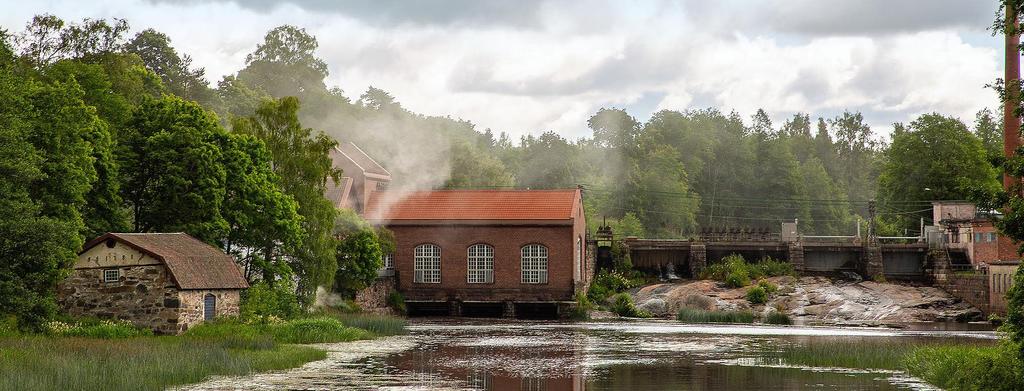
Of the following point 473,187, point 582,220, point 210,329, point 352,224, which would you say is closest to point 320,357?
point 210,329

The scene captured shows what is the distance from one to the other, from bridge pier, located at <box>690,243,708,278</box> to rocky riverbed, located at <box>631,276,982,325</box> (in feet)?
9.55

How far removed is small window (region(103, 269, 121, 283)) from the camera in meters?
36.1

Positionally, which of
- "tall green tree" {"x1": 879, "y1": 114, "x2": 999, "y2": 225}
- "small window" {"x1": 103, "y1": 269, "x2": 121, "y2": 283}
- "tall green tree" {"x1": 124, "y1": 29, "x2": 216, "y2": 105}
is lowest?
"small window" {"x1": 103, "y1": 269, "x2": 121, "y2": 283}

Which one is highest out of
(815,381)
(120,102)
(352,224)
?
(120,102)

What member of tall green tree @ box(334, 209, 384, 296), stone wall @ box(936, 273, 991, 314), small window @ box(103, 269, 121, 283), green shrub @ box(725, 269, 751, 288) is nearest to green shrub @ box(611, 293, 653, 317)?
green shrub @ box(725, 269, 751, 288)

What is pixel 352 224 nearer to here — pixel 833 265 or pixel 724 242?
pixel 724 242

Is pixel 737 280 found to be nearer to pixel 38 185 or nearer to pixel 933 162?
pixel 933 162

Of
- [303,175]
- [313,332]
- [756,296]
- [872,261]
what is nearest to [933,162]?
[872,261]

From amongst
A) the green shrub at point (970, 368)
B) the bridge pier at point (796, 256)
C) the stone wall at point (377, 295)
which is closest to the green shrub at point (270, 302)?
the stone wall at point (377, 295)

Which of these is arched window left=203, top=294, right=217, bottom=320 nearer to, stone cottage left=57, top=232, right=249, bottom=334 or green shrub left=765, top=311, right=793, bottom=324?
stone cottage left=57, top=232, right=249, bottom=334

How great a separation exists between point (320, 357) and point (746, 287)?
35866 mm

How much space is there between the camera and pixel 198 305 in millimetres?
36906

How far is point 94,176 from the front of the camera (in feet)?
122

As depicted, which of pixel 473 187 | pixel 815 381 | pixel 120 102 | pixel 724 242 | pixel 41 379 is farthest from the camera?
pixel 473 187
